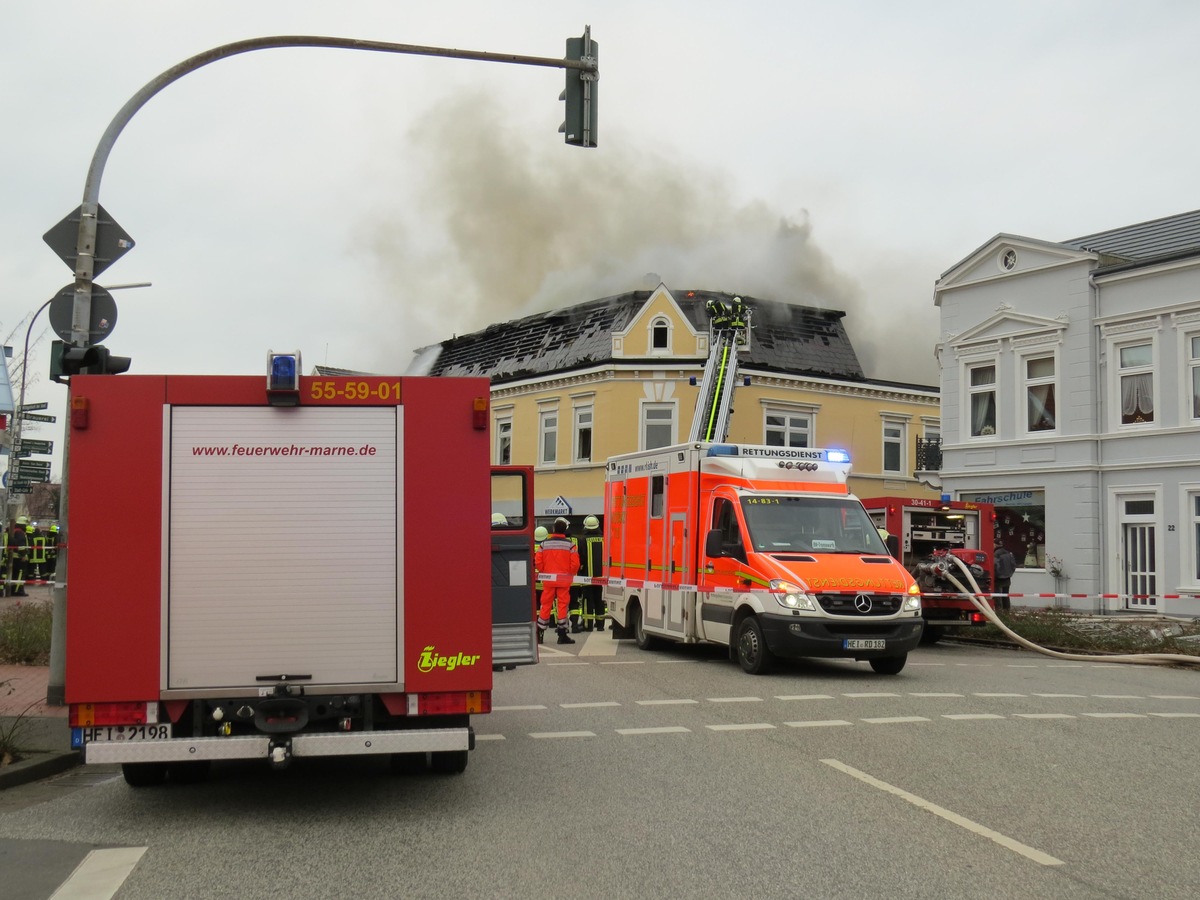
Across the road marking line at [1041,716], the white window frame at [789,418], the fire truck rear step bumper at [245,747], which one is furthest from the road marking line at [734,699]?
the white window frame at [789,418]

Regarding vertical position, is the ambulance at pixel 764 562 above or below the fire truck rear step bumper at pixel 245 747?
above

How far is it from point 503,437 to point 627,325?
7279 millimetres

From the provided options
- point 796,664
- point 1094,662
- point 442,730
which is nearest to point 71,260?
point 442,730

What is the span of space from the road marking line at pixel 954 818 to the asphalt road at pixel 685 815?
0.02 m

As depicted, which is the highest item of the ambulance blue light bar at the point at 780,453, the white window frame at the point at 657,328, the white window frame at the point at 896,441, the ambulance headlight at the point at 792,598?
the white window frame at the point at 657,328

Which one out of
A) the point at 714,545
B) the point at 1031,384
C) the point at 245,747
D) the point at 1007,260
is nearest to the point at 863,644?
the point at 714,545

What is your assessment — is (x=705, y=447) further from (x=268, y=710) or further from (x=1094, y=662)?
(x=268, y=710)

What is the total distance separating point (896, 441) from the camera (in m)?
43.4

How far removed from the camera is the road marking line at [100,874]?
549cm

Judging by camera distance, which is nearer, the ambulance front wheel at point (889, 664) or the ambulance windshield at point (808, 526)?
the ambulance front wheel at point (889, 664)

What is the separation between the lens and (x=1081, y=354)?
92.8 ft

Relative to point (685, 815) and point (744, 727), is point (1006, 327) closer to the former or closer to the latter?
point (744, 727)

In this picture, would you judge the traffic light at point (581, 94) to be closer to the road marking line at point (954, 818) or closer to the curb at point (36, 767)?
the road marking line at point (954, 818)

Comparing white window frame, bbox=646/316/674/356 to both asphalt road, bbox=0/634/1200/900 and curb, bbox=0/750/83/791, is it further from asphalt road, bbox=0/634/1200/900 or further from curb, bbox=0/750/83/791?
curb, bbox=0/750/83/791
